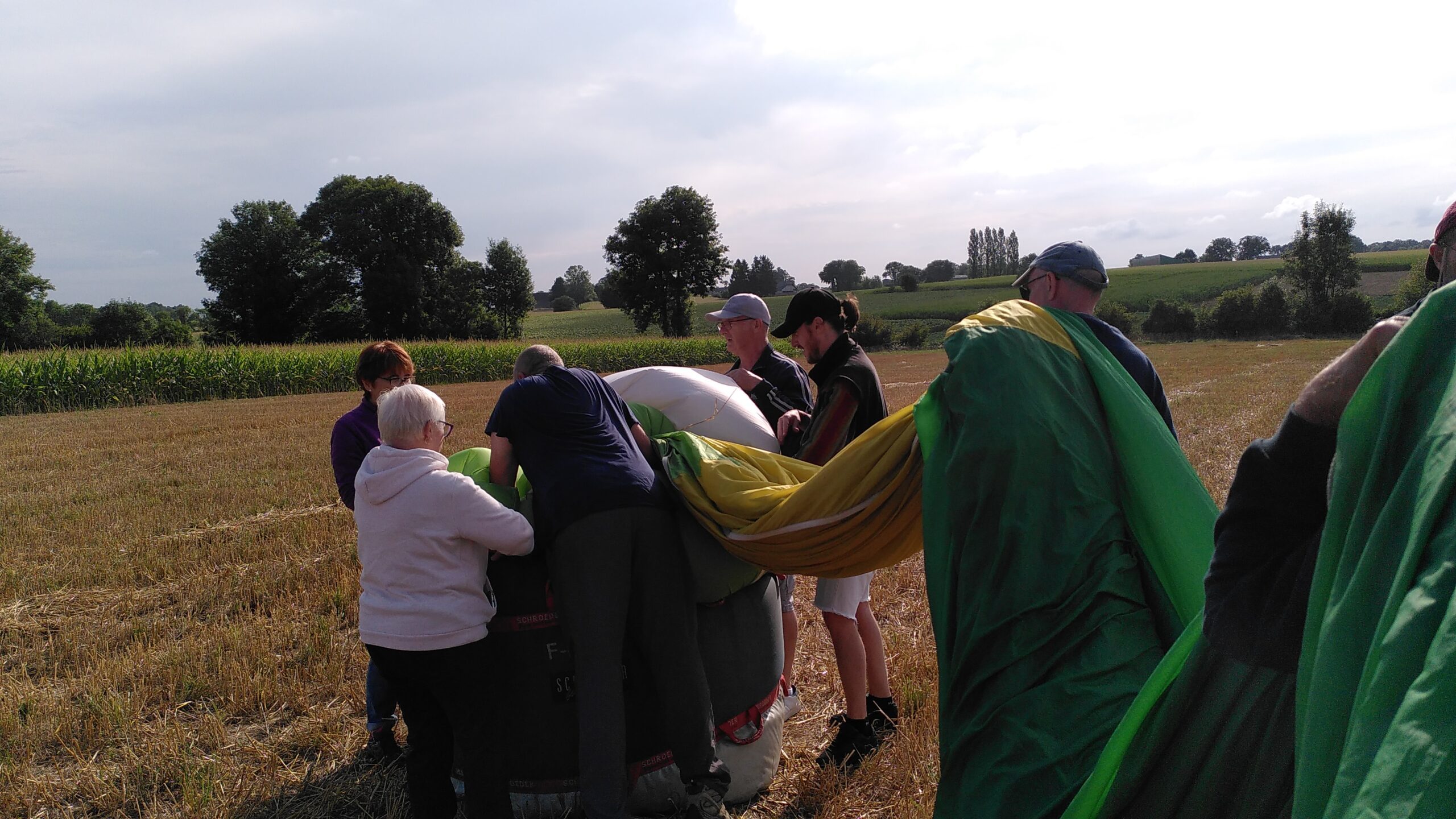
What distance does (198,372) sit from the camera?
78.5ft

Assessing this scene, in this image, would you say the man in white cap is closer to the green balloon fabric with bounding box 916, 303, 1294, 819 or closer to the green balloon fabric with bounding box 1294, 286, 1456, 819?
the green balloon fabric with bounding box 916, 303, 1294, 819

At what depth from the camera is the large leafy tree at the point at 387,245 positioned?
2121 inches

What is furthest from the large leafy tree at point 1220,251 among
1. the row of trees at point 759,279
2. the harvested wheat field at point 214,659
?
the harvested wheat field at point 214,659

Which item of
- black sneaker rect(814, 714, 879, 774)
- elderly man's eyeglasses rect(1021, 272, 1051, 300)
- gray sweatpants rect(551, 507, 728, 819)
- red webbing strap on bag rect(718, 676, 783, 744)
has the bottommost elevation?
black sneaker rect(814, 714, 879, 774)

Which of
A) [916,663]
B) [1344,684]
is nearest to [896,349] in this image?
[916,663]

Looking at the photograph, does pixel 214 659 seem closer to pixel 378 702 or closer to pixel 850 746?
pixel 378 702

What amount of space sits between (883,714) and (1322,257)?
245ft

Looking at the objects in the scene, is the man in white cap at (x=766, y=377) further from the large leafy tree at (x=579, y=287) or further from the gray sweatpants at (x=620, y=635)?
the large leafy tree at (x=579, y=287)

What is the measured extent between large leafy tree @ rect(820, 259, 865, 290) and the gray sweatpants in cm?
8548

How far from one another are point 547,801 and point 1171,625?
8.17 ft

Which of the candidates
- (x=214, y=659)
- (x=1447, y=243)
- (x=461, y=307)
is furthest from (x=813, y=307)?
(x=461, y=307)

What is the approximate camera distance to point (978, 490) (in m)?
2.20

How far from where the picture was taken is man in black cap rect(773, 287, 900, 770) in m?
3.68

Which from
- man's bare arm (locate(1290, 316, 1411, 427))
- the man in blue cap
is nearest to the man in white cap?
the man in blue cap
